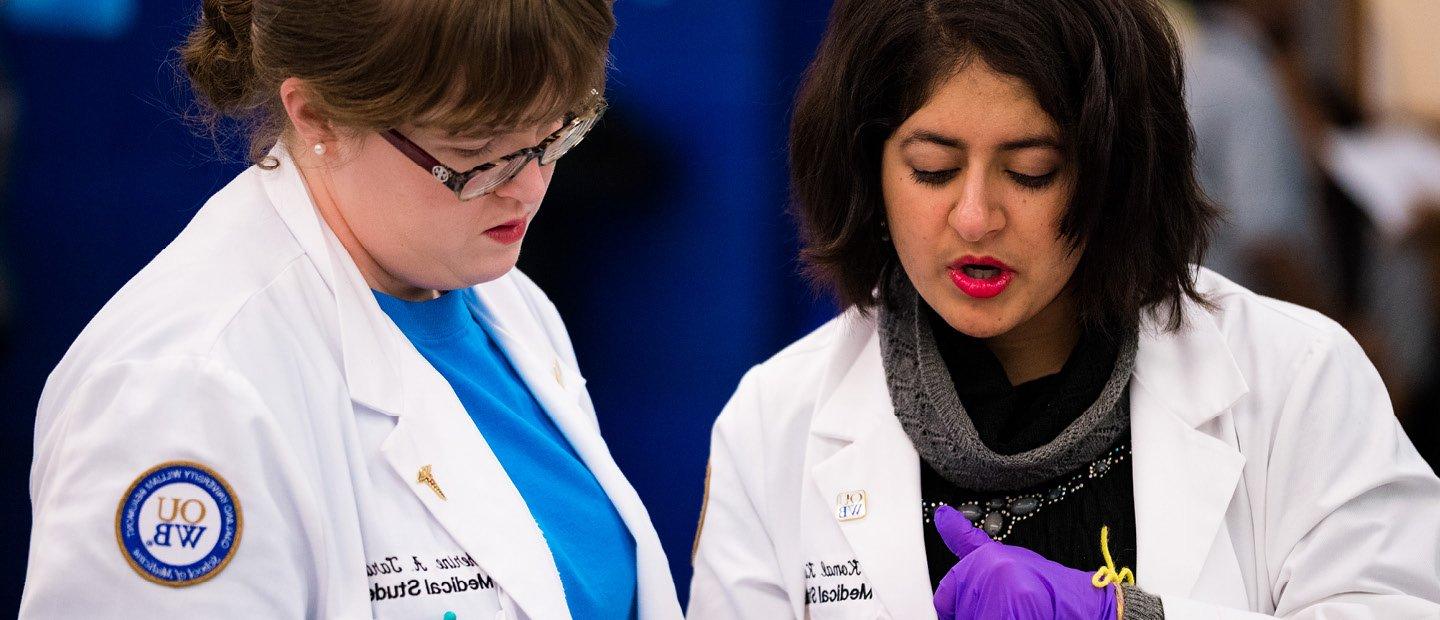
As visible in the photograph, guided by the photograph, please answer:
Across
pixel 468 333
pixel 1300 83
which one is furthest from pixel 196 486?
pixel 1300 83

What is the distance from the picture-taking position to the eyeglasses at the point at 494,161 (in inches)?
73.6

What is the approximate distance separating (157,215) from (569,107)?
8.17 ft

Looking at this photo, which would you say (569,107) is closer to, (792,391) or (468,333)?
(468,333)

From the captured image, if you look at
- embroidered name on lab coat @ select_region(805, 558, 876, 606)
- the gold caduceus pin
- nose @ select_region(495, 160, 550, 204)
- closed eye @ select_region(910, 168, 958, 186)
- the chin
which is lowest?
embroidered name on lab coat @ select_region(805, 558, 876, 606)

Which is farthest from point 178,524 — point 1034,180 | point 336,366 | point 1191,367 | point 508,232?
point 1191,367

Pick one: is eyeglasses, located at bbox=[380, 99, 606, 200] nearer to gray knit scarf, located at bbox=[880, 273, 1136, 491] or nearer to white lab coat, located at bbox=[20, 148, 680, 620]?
white lab coat, located at bbox=[20, 148, 680, 620]

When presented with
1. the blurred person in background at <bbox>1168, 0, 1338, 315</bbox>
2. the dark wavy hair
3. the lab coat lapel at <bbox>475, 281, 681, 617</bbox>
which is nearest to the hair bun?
the lab coat lapel at <bbox>475, 281, 681, 617</bbox>

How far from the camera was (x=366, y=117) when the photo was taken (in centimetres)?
181

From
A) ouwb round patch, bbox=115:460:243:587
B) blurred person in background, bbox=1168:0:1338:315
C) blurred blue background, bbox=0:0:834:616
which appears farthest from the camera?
blurred person in background, bbox=1168:0:1338:315

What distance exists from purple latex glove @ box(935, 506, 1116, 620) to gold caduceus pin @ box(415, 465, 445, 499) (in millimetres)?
738

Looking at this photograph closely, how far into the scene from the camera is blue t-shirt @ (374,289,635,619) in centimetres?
208

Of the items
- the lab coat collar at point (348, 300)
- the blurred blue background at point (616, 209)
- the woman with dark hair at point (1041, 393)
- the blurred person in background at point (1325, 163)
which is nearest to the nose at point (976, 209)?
the woman with dark hair at point (1041, 393)

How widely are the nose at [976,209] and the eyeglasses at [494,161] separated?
0.55 metres

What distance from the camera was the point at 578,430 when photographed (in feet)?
7.45
